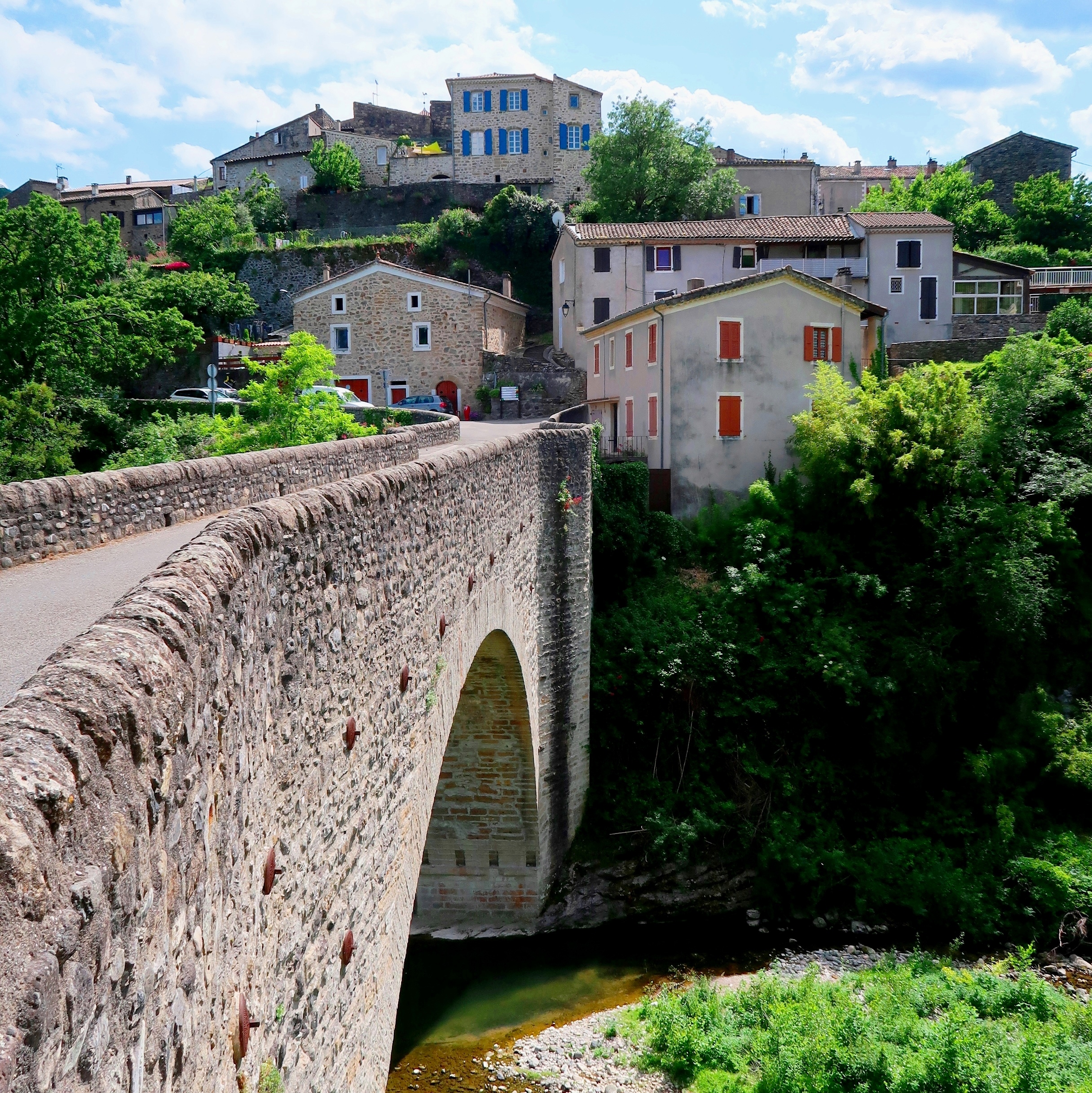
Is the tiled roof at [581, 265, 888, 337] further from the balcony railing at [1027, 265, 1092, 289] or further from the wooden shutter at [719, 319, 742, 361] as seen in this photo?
the balcony railing at [1027, 265, 1092, 289]

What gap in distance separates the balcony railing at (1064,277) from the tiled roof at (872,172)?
2251 cm

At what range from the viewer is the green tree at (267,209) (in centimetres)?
5328

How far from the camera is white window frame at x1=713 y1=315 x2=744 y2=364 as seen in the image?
2264 cm

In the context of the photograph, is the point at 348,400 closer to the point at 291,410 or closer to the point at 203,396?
the point at 203,396

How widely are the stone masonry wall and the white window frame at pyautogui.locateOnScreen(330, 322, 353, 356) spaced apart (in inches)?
936

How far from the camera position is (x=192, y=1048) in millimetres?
3094

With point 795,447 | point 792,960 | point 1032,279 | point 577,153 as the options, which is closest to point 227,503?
point 792,960

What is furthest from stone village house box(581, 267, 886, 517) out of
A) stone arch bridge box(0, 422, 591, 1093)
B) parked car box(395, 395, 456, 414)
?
stone arch bridge box(0, 422, 591, 1093)

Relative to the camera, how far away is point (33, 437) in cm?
2417

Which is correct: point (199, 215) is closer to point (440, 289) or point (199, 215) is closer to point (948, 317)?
point (440, 289)

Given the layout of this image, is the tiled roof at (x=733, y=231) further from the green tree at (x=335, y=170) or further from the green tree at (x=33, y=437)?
the green tree at (x=335, y=170)

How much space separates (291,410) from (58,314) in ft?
44.2

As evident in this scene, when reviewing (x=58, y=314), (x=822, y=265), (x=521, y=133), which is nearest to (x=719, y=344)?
(x=822, y=265)

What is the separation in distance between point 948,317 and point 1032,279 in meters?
6.01
